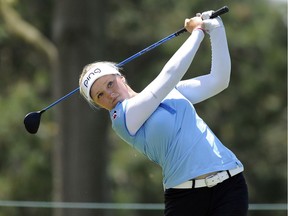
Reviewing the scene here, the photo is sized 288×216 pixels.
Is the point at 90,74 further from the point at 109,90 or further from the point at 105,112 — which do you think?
the point at 105,112

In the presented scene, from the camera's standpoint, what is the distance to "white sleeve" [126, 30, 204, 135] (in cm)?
396

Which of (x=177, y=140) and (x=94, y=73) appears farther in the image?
(x=94, y=73)

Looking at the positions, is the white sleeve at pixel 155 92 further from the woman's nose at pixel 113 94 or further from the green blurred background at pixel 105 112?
the green blurred background at pixel 105 112

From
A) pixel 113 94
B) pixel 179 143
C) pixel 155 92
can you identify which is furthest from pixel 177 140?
pixel 113 94

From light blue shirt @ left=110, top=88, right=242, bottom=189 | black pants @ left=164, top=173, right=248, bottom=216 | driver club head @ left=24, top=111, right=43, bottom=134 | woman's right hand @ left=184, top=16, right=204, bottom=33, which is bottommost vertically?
black pants @ left=164, top=173, right=248, bottom=216

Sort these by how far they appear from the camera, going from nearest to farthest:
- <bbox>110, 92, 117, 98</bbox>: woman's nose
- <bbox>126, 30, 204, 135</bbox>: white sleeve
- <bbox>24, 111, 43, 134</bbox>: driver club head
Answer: <bbox>126, 30, 204, 135</bbox>: white sleeve, <bbox>110, 92, 117, 98</bbox>: woman's nose, <bbox>24, 111, 43, 134</bbox>: driver club head

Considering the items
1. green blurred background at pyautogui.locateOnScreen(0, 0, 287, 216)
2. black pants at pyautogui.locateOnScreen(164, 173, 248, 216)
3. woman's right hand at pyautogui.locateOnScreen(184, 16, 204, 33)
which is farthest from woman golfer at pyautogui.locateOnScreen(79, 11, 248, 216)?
green blurred background at pyautogui.locateOnScreen(0, 0, 287, 216)

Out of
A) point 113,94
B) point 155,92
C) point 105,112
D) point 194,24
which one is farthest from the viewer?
point 105,112

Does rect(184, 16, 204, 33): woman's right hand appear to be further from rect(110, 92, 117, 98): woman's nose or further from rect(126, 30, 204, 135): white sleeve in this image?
rect(110, 92, 117, 98): woman's nose

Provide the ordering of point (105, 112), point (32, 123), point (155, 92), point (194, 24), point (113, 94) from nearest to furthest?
point (155, 92) < point (113, 94) < point (194, 24) < point (32, 123) < point (105, 112)

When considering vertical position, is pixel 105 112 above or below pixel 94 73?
above

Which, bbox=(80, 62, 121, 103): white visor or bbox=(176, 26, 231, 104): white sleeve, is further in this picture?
bbox=(176, 26, 231, 104): white sleeve

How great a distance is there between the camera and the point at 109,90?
13.6 ft

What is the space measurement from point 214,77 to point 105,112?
21.3ft
